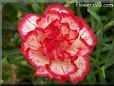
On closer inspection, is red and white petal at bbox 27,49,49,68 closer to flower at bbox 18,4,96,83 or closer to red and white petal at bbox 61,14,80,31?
flower at bbox 18,4,96,83

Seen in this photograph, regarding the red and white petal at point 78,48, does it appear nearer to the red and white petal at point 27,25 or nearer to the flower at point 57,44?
the flower at point 57,44

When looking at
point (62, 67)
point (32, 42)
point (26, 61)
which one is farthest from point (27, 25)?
point (26, 61)

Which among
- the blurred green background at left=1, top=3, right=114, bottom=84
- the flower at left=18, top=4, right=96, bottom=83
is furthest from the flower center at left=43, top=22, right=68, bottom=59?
the blurred green background at left=1, top=3, right=114, bottom=84

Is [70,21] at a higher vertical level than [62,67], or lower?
higher

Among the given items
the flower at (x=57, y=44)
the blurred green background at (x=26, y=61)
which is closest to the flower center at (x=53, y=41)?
the flower at (x=57, y=44)

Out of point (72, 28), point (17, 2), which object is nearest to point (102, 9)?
point (17, 2)

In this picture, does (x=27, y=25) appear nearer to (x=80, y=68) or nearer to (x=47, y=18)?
(x=47, y=18)
